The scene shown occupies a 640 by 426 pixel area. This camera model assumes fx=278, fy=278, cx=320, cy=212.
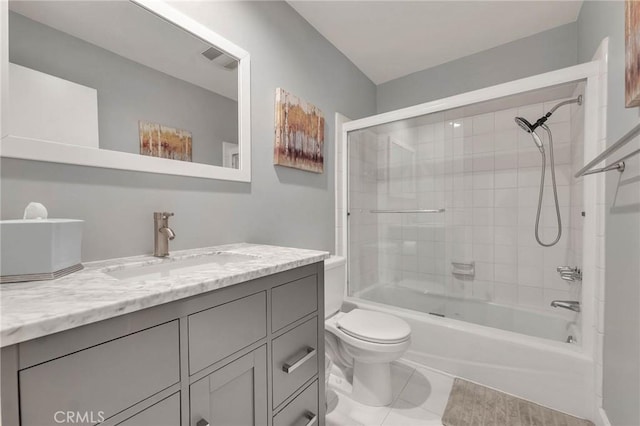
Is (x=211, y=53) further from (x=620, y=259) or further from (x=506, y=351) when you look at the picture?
(x=506, y=351)

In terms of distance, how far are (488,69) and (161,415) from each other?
3.02 meters

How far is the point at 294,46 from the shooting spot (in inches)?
74.4

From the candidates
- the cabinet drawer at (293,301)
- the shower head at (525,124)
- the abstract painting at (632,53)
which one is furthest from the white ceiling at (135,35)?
the shower head at (525,124)

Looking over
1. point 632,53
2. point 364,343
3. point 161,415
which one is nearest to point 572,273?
point 632,53

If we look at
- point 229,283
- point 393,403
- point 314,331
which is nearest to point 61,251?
point 229,283

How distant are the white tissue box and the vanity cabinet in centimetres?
31

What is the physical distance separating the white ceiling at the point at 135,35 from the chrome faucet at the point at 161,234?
623 mm

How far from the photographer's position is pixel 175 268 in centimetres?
110

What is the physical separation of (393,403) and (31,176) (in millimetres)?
1949

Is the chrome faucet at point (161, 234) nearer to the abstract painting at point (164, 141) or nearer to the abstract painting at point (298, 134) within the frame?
the abstract painting at point (164, 141)

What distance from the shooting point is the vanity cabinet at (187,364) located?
49 cm

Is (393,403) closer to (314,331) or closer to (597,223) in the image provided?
(314,331)

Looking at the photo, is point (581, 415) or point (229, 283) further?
point (581, 415)

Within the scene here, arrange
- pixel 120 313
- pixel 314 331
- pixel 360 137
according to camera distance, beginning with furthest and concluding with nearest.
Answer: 1. pixel 360 137
2. pixel 314 331
3. pixel 120 313
